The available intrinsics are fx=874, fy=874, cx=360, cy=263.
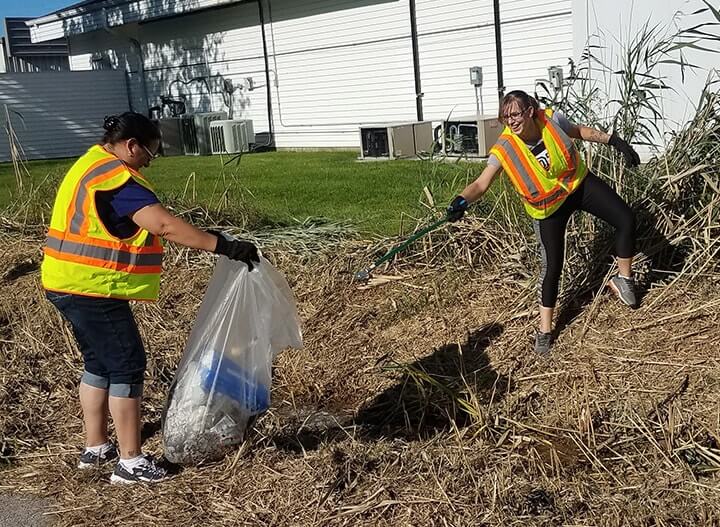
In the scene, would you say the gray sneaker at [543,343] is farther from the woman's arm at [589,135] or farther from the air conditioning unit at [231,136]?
the air conditioning unit at [231,136]

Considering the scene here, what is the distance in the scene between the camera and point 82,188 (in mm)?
3551

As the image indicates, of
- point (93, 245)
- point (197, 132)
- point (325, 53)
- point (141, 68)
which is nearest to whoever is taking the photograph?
point (93, 245)

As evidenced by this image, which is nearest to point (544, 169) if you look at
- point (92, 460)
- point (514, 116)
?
point (514, 116)

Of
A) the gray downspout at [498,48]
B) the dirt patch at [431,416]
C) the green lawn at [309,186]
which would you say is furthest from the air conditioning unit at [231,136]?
the dirt patch at [431,416]

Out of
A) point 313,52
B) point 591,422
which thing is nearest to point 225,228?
point 591,422

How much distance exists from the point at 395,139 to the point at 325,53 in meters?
4.63

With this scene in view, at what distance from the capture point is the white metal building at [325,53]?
46.3ft

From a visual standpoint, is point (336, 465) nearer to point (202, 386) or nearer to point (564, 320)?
point (202, 386)

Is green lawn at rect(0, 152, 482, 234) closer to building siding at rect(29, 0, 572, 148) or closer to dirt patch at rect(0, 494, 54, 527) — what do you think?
building siding at rect(29, 0, 572, 148)

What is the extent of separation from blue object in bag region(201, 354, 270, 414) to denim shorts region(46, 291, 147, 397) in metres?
0.31

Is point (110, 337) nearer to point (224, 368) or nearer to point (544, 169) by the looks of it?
point (224, 368)

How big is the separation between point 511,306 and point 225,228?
2.82 meters

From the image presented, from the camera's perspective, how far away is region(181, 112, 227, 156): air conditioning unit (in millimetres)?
19094

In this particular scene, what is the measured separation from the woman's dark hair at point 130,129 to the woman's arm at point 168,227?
323 mm
